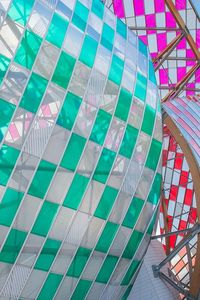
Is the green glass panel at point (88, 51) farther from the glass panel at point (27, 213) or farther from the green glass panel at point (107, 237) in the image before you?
the green glass panel at point (107, 237)

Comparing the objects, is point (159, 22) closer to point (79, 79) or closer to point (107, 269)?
point (79, 79)

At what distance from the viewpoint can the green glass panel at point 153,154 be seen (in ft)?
57.2

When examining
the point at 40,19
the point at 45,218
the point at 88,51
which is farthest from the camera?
the point at 88,51

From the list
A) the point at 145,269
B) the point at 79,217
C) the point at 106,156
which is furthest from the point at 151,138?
the point at 145,269

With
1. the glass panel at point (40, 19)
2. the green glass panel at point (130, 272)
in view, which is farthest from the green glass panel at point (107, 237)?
the glass panel at point (40, 19)

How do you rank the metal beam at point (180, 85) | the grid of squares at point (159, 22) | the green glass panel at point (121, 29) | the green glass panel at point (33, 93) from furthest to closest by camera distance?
the metal beam at point (180, 85) → the grid of squares at point (159, 22) → the green glass panel at point (121, 29) → the green glass panel at point (33, 93)

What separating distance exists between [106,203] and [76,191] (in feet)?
3.90

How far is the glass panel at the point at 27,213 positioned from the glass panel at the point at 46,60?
10.5 feet

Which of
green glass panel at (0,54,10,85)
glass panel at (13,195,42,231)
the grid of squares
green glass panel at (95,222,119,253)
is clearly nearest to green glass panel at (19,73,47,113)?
green glass panel at (0,54,10,85)

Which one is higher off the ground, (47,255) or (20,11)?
(20,11)

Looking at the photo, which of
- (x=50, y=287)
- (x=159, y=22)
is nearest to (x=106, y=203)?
(x=50, y=287)

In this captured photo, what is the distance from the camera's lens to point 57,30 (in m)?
15.3

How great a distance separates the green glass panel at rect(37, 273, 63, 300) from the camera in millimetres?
15258

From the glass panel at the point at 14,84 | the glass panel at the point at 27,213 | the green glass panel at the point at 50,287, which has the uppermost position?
the glass panel at the point at 14,84
